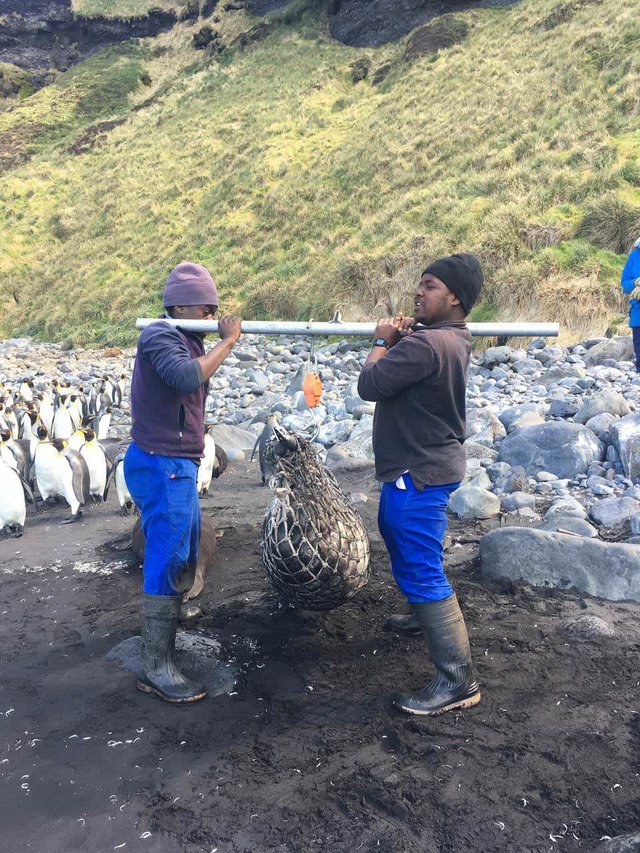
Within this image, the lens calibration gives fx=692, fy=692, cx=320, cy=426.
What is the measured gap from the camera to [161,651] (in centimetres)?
349

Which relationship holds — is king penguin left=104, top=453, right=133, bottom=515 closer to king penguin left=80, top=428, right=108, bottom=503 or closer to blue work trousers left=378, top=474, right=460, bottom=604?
king penguin left=80, top=428, right=108, bottom=503

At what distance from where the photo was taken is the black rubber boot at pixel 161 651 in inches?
135

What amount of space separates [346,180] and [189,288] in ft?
68.1

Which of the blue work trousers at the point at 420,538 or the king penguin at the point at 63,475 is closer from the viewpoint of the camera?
the blue work trousers at the point at 420,538

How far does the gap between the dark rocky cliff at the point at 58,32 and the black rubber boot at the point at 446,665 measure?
215 ft

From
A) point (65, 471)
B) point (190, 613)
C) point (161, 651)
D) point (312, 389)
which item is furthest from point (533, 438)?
point (65, 471)

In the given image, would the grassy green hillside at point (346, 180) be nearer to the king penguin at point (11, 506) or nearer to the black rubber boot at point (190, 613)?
the king penguin at point (11, 506)

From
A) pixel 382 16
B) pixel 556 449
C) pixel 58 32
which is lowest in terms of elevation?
pixel 556 449

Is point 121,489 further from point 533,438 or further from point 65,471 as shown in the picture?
point 533,438

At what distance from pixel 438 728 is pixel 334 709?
50cm

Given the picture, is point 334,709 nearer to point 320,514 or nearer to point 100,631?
point 320,514

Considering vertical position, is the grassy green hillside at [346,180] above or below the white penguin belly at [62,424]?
above

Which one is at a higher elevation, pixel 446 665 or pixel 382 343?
pixel 382 343

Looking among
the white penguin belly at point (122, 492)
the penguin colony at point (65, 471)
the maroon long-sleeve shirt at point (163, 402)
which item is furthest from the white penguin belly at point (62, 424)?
the maroon long-sleeve shirt at point (163, 402)
